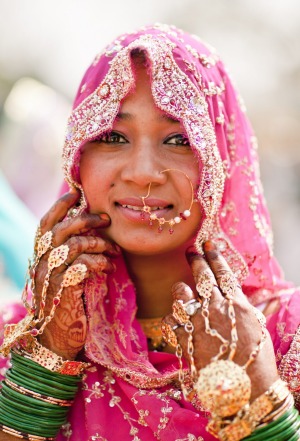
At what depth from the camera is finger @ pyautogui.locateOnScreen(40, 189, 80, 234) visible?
2.30 metres

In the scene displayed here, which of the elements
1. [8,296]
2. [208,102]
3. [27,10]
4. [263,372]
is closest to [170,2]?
[27,10]

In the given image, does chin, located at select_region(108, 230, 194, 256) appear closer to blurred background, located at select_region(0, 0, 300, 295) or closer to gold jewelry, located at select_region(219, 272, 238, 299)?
gold jewelry, located at select_region(219, 272, 238, 299)

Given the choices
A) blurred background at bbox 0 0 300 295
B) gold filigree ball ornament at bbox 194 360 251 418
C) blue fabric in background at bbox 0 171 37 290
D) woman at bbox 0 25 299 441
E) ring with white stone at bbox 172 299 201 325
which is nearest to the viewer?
gold filigree ball ornament at bbox 194 360 251 418

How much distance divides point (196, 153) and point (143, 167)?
17cm

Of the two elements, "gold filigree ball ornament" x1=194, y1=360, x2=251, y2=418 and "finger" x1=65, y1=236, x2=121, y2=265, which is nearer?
"gold filigree ball ornament" x1=194, y1=360, x2=251, y2=418

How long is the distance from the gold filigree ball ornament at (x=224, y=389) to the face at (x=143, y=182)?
1.67ft

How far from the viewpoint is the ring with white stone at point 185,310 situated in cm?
195

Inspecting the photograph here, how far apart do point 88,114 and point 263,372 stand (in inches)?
37.2

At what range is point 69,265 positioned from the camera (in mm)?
2199

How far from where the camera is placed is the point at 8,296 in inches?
131

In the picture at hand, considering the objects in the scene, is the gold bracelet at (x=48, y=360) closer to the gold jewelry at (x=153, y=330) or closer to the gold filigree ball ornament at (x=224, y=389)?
the gold jewelry at (x=153, y=330)

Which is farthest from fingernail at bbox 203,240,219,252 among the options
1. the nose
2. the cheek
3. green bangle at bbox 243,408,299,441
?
green bangle at bbox 243,408,299,441

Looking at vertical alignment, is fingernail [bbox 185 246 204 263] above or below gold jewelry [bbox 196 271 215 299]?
above

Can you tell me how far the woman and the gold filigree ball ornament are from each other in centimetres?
10
